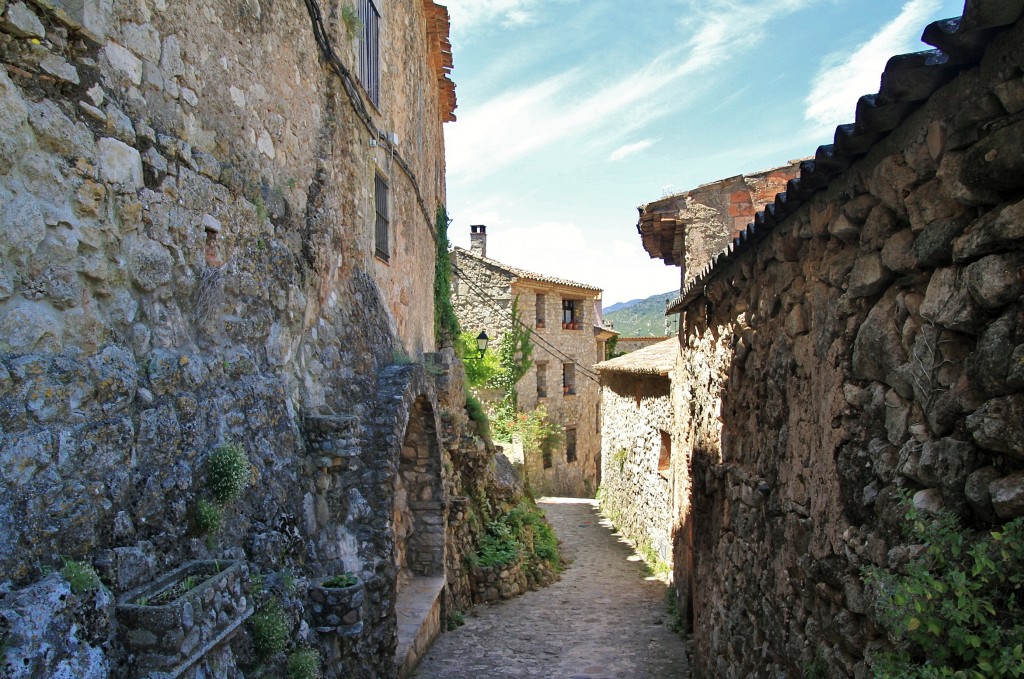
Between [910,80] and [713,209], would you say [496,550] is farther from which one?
[910,80]

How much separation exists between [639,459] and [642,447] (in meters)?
0.52

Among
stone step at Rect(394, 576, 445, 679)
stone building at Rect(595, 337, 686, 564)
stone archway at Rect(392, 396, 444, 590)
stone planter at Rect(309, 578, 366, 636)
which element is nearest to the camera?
stone planter at Rect(309, 578, 366, 636)

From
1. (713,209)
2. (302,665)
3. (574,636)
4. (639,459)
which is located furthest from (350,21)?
(639,459)

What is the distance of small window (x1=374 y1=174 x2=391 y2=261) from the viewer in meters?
7.77

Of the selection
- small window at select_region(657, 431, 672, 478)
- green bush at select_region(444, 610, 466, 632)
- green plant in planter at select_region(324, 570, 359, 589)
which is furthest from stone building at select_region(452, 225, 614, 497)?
green plant in planter at select_region(324, 570, 359, 589)

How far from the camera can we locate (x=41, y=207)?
2613mm

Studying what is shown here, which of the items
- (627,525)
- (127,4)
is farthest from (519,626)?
(127,4)

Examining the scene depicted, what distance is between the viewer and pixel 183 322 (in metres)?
3.56

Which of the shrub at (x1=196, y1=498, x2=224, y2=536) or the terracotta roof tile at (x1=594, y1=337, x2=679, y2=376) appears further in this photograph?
the terracotta roof tile at (x1=594, y1=337, x2=679, y2=376)

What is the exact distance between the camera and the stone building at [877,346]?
2066 millimetres

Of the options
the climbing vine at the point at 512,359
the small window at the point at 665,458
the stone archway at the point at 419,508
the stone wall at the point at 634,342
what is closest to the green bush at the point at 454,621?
the stone archway at the point at 419,508

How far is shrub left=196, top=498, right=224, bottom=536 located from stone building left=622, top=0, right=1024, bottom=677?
10.2 feet

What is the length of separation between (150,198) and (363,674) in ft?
12.3

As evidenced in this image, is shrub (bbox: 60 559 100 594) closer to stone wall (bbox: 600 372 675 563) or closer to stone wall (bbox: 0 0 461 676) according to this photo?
stone wall (bbox: 0 0 461 676)
